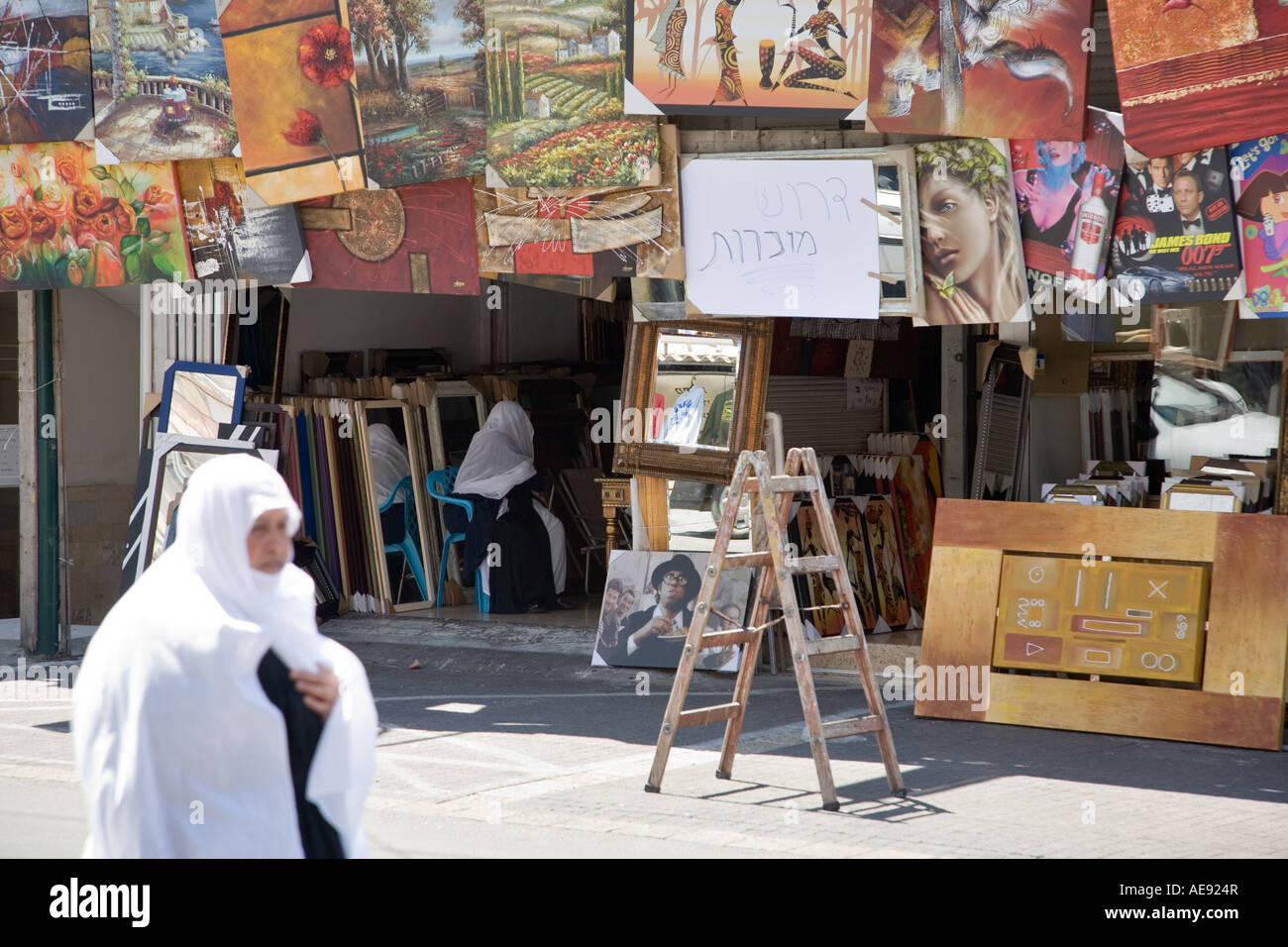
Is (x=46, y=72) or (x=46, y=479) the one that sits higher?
(x=46, y=72)

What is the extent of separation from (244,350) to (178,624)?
10.2 meters

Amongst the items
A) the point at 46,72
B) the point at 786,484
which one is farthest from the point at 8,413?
the point at 786,484

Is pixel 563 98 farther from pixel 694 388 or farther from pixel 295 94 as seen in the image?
pixel 694 388

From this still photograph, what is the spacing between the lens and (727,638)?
24.2 feet

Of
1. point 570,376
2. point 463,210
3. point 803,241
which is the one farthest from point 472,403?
point 803,241

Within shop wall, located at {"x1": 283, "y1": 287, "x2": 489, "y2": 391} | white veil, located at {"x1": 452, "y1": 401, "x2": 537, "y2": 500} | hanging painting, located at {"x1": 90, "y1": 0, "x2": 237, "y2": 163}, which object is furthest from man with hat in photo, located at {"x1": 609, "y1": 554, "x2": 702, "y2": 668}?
shop wall, located at {"x1": 283, "y1": 287, "x2": 489, "y2": 391}

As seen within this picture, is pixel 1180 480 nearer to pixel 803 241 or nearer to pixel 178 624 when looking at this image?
pixel 803 241

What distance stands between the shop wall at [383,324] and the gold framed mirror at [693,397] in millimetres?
4642

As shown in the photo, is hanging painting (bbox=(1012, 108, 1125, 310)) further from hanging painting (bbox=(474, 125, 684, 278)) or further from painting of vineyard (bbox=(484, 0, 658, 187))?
painting of vineyard (bbox=(484, 0, 658, 187))

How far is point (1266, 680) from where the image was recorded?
26.6ft

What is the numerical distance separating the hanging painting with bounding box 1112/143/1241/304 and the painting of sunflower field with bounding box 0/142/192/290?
6650 millimetres

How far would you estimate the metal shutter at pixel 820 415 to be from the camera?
1183 cm

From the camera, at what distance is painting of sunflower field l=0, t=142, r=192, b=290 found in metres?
11.1

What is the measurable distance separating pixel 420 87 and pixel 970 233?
368 centimetres
